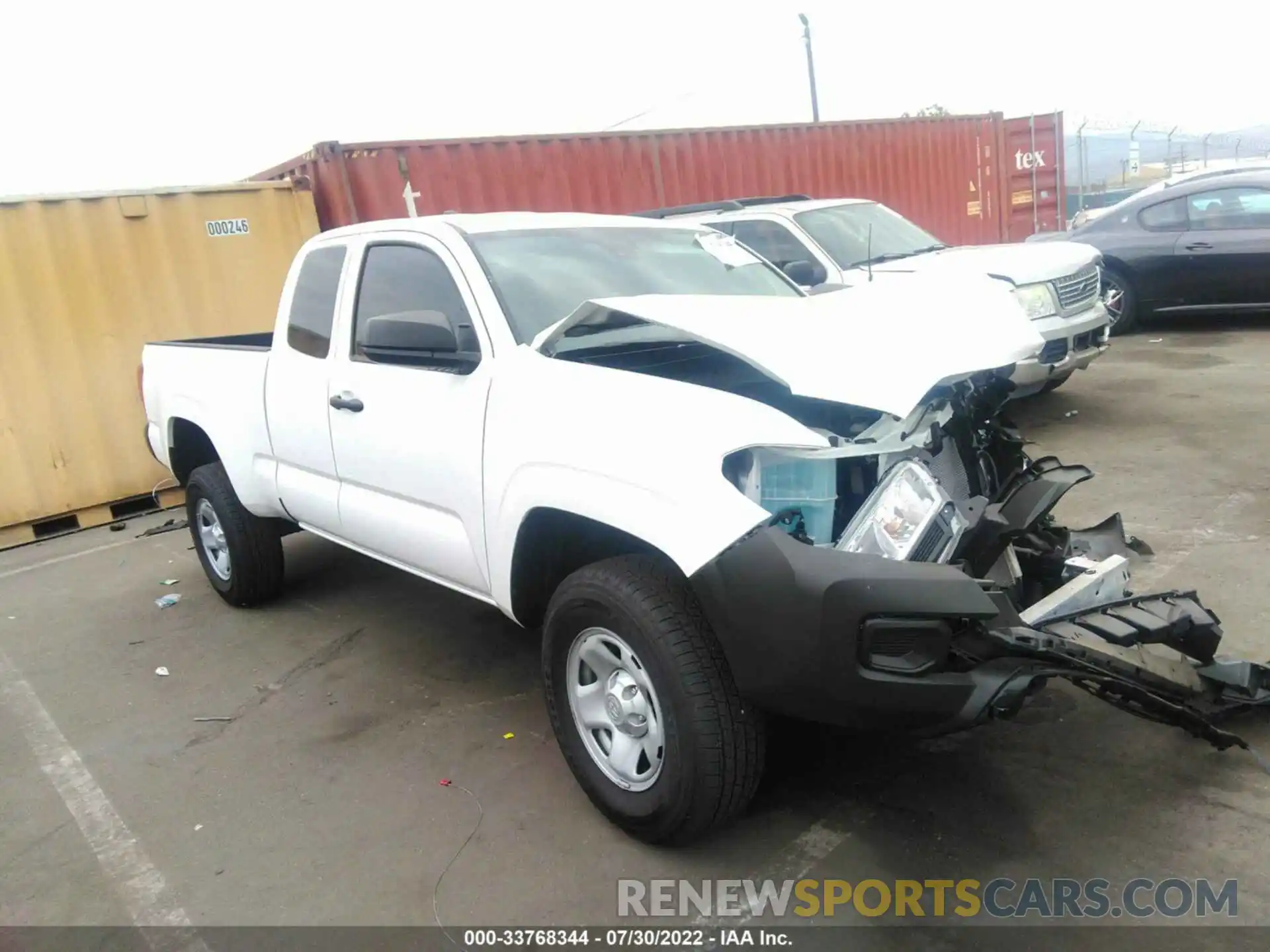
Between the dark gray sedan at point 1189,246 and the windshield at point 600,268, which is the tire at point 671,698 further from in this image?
the dark gray sedan at point 1189,246

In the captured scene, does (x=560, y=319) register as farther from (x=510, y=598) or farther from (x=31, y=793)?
(x=31, y=793)

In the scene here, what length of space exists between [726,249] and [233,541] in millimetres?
2950

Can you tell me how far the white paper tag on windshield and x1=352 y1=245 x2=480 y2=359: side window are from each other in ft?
4.01

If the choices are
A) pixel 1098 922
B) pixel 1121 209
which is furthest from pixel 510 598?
pixel 1121 209

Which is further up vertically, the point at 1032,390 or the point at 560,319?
Answer: the point at 560,319

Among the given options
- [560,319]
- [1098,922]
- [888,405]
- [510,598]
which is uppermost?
[560,319]

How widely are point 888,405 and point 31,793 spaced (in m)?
3.44

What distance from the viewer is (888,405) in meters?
2.62

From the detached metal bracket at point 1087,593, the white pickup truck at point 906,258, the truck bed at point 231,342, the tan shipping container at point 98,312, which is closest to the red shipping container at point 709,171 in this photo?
the tan shipping container at point 98,312

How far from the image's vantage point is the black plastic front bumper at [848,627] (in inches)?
92.3

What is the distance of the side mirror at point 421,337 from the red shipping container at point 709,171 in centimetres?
428

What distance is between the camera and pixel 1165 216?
9914 mm

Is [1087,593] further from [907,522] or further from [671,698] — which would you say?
[671,698]

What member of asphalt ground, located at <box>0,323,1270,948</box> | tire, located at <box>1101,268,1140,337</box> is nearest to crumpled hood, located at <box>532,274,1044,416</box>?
asphalt ground, located at <box>0,323,1270,948</box>
